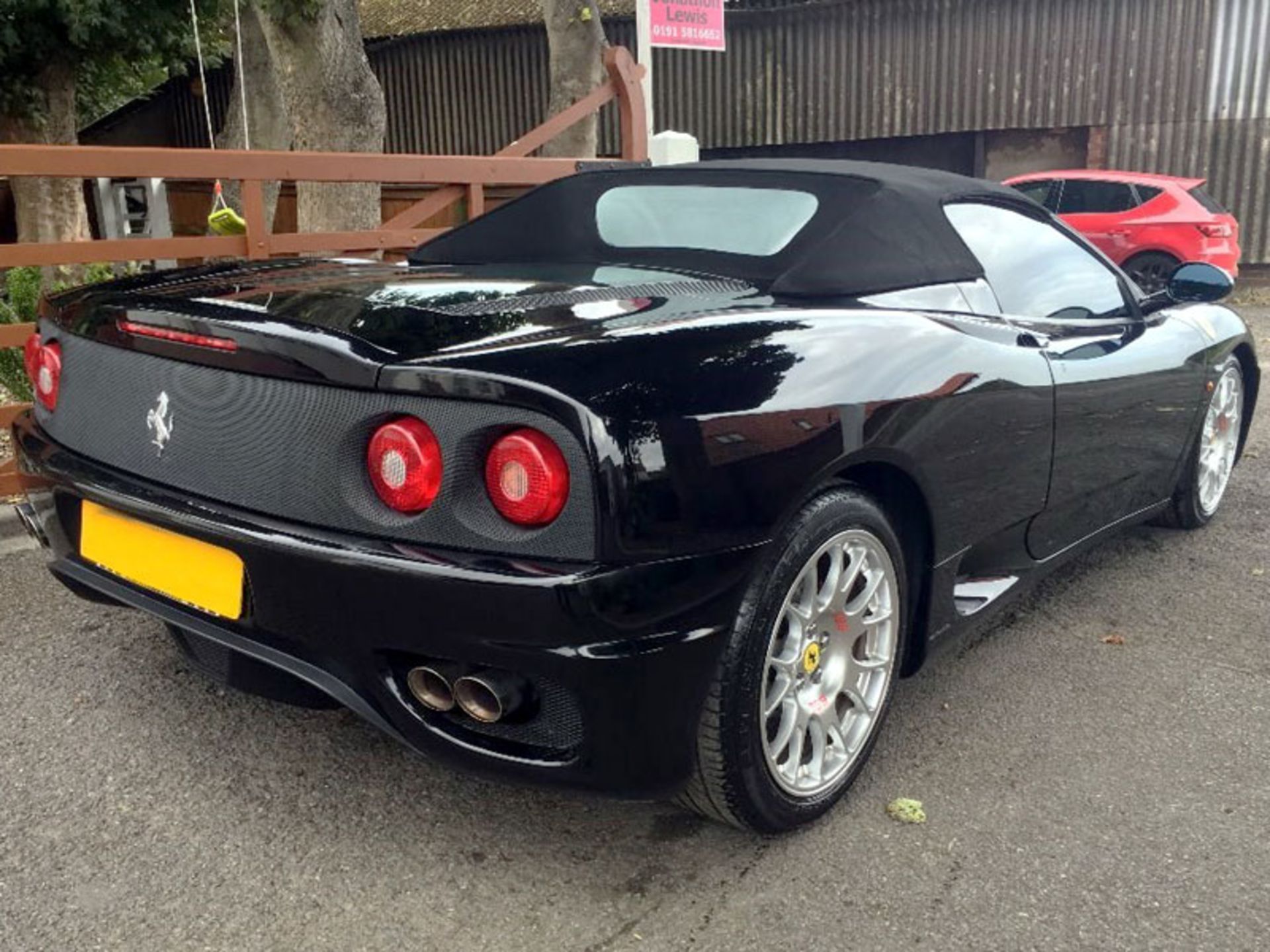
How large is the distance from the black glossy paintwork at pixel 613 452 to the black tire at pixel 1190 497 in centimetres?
181

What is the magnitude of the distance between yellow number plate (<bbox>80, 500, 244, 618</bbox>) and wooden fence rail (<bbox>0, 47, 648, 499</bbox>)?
1.94 metres

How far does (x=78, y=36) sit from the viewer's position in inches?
474

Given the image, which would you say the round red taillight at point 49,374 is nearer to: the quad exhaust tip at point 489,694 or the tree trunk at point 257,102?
the quad exhaust tip at point 489,694

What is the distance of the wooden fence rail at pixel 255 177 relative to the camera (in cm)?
409

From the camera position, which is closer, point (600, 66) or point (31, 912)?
point (31, 912)

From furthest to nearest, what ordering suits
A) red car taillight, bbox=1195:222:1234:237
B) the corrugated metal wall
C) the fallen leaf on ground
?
1. the corrugated metal wall
2. red car taillight, bbox=1195:222:1234:237
3. the fallen leaf on ground

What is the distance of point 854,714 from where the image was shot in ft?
8.32

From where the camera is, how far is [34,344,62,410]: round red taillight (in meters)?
2.62

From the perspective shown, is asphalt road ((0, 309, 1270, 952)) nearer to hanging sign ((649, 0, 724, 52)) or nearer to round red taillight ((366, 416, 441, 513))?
round red taillight ((366, 416, 441, 513))

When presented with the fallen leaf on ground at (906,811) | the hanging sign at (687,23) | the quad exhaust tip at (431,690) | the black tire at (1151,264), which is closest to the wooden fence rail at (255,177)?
the hanging sign at (687,23)

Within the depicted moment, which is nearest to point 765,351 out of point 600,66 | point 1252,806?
point 1252,806

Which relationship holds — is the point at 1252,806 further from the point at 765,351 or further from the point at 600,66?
the point at 600,66

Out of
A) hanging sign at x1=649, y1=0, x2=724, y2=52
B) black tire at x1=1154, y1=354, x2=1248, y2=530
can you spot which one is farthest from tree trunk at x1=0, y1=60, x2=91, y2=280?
black tire at x1=1154, y1=354, x2=1248, y2=530

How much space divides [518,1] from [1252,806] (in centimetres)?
1822
